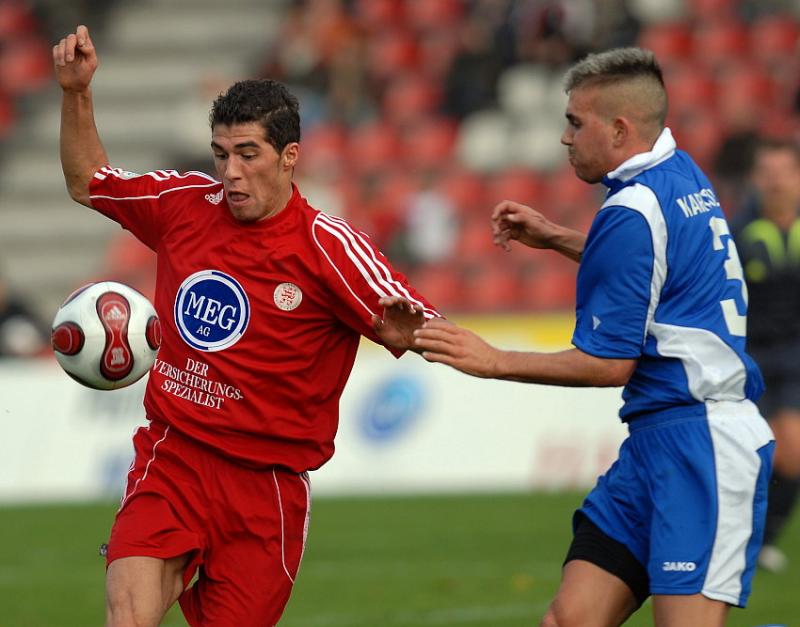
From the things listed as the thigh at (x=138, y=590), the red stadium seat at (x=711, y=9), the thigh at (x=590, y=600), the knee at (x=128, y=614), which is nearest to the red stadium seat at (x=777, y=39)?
the red stadium seat at (x=711, y=9)

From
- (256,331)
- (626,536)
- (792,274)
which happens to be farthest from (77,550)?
(626,536)

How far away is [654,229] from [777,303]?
510cm

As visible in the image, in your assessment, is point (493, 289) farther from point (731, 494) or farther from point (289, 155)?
point (731, 494)

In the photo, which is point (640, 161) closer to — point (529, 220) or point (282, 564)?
point (529, 220)

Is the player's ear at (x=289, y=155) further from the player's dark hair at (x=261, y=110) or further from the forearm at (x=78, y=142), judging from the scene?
the forearm at (x=78, y=142)

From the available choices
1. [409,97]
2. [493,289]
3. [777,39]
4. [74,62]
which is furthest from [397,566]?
[409,97]

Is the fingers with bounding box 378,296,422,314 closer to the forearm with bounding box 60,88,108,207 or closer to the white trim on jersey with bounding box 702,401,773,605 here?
the white trim on jersey with bounding box 702,401,773,605

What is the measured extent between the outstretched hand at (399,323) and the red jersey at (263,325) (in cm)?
12

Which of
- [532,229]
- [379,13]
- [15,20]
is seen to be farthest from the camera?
[15,20]

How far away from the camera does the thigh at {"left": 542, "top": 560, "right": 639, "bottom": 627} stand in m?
5.27

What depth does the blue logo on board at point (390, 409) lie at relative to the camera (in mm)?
15016

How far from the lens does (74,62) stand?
627cm

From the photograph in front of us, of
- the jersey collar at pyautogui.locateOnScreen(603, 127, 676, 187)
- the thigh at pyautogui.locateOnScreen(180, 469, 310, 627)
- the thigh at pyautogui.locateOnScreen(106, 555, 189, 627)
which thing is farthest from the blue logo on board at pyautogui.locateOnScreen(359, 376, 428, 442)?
the jersey collar at pyautogui.locateOnScreen(603, 127, 676, 187)

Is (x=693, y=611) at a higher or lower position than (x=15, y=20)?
lower
